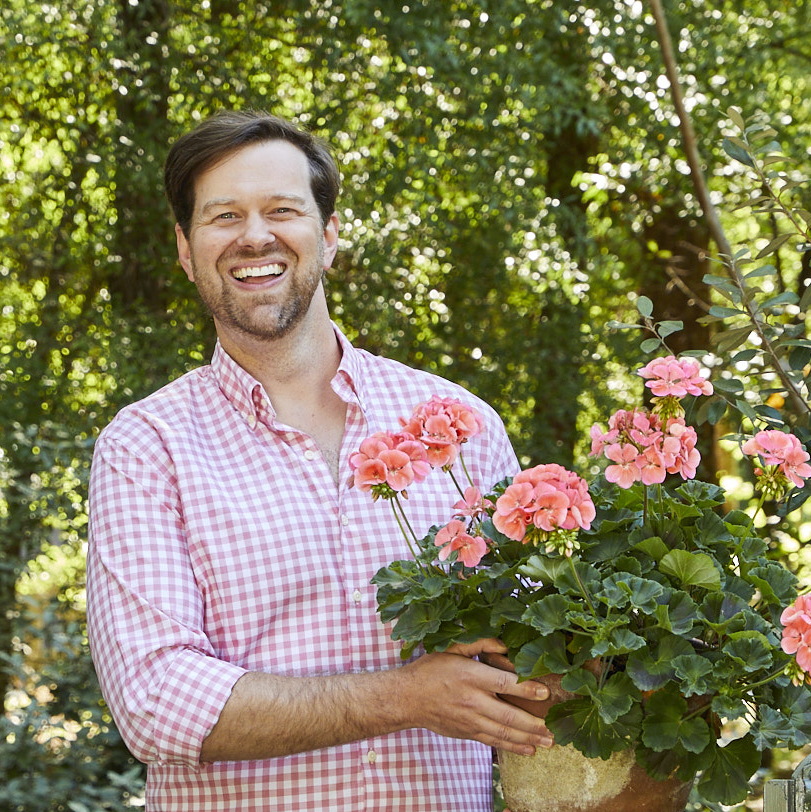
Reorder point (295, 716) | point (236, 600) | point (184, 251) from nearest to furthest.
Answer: point (295, 716)
point (236, 600)
point (184, 251)

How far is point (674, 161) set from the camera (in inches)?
167

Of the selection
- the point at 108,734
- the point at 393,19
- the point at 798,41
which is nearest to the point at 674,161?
the point at 798,41

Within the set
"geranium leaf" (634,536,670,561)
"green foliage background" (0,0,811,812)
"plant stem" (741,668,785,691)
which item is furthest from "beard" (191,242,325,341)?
"green foliage background" (0,0,811,812)

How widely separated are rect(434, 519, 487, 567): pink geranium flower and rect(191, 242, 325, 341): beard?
68 centimetres

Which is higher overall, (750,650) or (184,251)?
(184,251)

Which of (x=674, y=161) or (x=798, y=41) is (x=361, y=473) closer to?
(x=674, y=161)

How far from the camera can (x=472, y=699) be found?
145cm

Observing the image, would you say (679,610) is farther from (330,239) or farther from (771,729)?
(330,239)

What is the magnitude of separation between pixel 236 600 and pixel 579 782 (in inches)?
23.9

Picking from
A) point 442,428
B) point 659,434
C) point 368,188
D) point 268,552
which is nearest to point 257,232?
point 268,552

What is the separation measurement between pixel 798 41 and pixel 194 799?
13.4ft

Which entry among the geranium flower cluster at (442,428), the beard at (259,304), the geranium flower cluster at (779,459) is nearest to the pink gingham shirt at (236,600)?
the beard at (259,304)

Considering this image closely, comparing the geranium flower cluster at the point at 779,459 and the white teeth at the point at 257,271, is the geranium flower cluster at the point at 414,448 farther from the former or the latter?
the white teeth at the point at 257,271

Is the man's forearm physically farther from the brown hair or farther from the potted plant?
the brown hair
